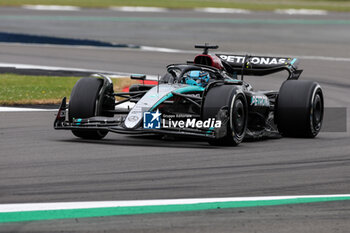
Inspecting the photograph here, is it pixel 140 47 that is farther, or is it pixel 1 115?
pixel 140 47

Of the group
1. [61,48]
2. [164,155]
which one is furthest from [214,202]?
[61,48]

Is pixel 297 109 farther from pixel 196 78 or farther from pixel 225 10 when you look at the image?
Result: pixel 225 10

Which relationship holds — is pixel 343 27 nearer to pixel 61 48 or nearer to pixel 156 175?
pixel 61 48

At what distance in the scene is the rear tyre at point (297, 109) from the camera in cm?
1170

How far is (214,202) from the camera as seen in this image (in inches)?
284

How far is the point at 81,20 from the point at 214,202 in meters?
30.4

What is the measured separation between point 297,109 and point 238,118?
1.29 m

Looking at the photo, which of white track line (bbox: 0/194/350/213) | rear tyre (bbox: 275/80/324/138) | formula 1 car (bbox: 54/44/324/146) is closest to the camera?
white track line (bbox: 0/194/350/213)

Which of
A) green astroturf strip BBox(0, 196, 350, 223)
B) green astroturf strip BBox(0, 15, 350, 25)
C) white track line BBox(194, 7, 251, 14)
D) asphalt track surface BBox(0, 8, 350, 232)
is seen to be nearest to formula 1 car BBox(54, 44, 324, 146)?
asphalt track surface BBox(0, 8, 350, 232)

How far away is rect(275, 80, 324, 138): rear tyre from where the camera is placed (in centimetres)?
1170

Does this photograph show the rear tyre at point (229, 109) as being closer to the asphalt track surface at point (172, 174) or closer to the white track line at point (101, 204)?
the asphalt track surface at point (172, 174)

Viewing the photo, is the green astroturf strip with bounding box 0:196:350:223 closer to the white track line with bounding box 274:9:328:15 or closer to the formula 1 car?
the formula 1 car

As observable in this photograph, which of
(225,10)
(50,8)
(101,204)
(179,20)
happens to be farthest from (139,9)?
(101,204)

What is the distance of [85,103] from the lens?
36.3 ft
